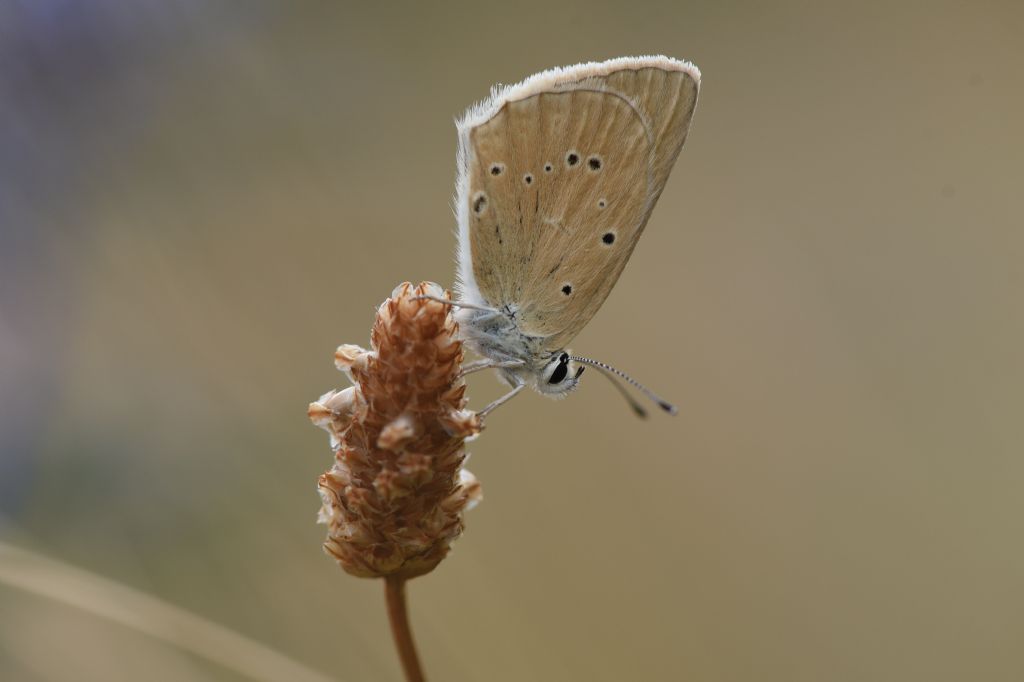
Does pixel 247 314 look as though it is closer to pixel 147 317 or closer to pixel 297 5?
pixel 147 317

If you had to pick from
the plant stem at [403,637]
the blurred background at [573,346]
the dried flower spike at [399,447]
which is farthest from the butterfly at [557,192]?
the blurred background at [573,346]

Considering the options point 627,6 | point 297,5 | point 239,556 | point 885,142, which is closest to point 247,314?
point 239,556

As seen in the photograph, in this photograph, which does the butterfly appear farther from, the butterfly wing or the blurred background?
the blurred background

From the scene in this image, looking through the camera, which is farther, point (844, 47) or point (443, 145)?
point (844, 47)

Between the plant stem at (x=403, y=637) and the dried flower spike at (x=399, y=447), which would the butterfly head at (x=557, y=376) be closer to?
the dried flower spike at (x=399, y=447)

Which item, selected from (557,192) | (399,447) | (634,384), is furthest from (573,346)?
(399,447)

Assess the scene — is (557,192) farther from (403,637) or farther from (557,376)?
(403,637)

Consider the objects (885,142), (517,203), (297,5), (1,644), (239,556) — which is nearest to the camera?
(1,644)
